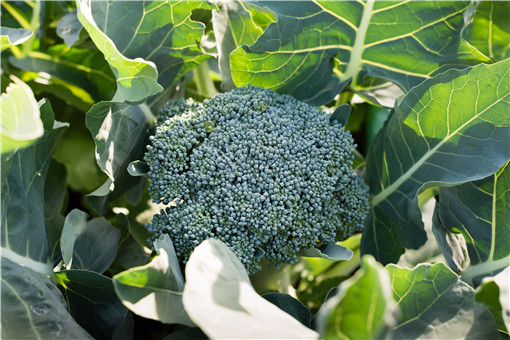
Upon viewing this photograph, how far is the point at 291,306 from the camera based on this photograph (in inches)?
28.2

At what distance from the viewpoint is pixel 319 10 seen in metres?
0.85

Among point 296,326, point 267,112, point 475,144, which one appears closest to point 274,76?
point 267,112

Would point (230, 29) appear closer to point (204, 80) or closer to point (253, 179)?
point (204, 80)

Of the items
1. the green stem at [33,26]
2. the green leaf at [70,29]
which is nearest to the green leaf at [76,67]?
the green stem at [33,26]

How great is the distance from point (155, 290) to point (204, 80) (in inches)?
22.9

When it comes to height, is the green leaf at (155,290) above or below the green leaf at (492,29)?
below

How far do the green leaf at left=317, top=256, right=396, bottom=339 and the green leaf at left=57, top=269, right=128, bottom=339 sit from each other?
423 mm

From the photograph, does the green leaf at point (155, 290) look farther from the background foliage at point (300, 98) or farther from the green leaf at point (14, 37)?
the green leaf at point (14, 37)

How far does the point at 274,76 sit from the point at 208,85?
22cm

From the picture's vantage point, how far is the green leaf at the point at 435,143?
28.7 inches

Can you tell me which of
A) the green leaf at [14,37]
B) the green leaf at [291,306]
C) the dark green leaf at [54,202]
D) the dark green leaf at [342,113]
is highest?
the green leaf at [14,37]

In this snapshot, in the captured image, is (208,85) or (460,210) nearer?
(460,210)

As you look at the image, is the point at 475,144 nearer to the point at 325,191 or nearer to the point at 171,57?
the point at 325,191

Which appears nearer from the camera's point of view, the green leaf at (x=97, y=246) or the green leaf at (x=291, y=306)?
the green leaf at (x=291, y=306)
